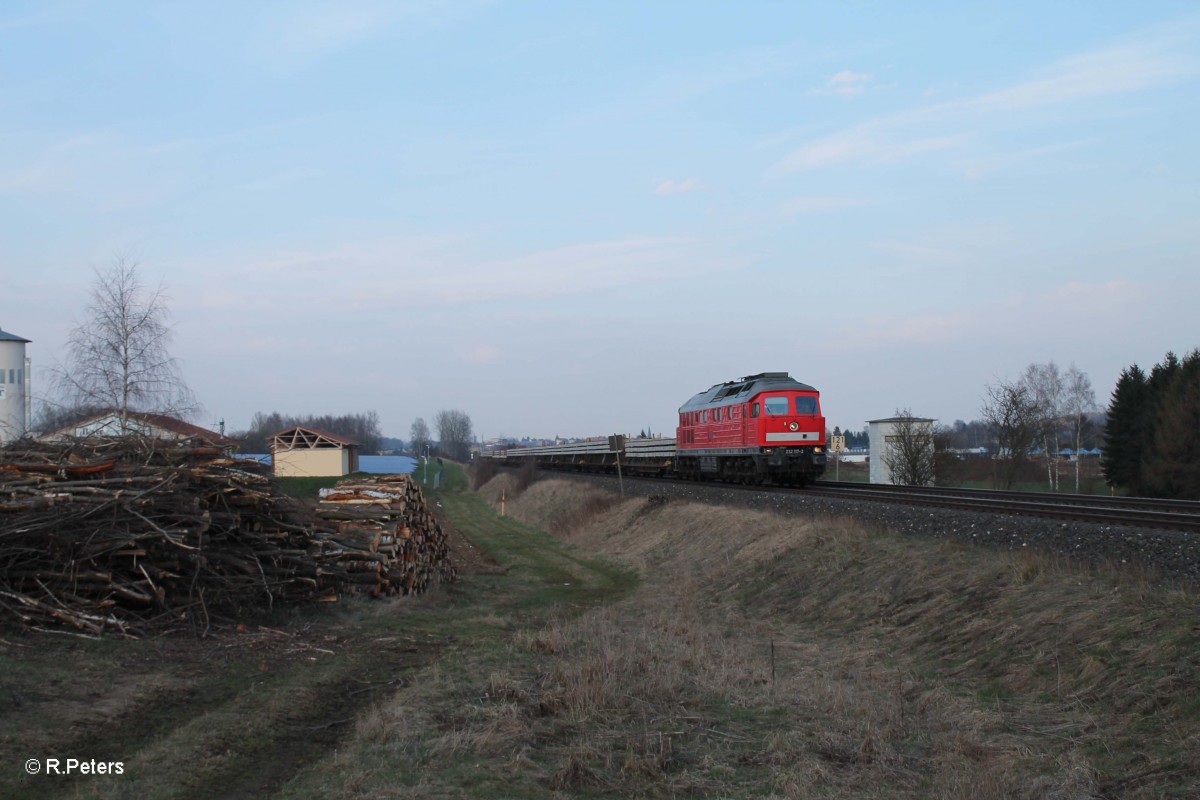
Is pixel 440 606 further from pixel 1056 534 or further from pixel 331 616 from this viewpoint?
pixel 1056 534

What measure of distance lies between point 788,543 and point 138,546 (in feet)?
37.4

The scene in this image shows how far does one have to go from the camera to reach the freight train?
28.6m

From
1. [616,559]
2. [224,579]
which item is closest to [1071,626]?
[224,579]

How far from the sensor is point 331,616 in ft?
41.5

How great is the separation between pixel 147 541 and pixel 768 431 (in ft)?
67.7

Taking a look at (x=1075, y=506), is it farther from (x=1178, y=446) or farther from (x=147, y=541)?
(x=1178, y=446)

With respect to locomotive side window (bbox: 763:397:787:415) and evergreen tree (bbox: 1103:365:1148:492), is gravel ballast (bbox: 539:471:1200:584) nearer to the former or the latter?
locomotive side window (bbox: 763:397:787:415)

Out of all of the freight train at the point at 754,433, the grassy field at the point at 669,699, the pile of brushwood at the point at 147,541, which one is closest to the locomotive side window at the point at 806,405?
the freight train at the point at 754,433

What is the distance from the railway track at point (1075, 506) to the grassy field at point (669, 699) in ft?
9.66

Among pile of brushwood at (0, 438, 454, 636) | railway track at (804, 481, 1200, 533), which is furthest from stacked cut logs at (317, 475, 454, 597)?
railway track at (804, 481, 1200, 533)

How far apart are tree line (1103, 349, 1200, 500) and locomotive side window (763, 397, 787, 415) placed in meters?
22.0

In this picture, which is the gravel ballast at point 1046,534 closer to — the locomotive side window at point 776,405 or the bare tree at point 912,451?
the locomotive side window at point 776,405

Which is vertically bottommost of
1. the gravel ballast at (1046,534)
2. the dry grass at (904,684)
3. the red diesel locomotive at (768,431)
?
the dry grass at (904,684)

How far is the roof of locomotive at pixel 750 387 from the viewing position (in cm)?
2966
